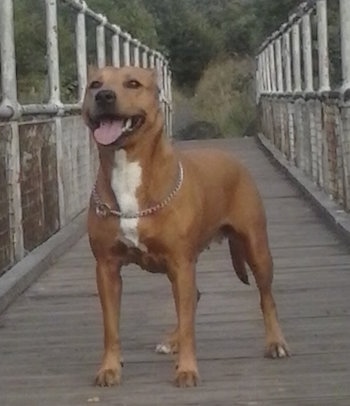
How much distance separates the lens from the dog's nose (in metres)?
6.69

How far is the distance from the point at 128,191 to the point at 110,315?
2.08 feet

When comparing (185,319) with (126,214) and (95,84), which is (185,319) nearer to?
(126,214)

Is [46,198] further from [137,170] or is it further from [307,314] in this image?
[137,170]

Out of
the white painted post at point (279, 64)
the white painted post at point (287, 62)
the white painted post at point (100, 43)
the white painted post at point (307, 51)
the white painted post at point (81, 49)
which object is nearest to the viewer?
the white painted post at point (81, 49)

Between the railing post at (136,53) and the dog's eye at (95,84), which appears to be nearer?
the dog's eye at (95,84)

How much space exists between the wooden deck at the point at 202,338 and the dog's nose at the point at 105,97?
1.44 metres

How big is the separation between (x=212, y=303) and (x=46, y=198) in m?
4.22

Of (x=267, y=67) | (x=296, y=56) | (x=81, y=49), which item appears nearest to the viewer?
(x=81, y=49)

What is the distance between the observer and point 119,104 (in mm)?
6727

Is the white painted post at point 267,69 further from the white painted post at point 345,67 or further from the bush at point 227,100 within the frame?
the white painted post at point 345,67

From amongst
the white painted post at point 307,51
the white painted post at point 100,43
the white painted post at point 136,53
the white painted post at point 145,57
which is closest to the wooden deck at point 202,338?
the white painted post at point 100,43

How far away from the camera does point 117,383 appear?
7.30m

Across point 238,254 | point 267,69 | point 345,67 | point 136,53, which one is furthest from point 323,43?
point 267,69

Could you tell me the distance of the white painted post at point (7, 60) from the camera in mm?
11820
